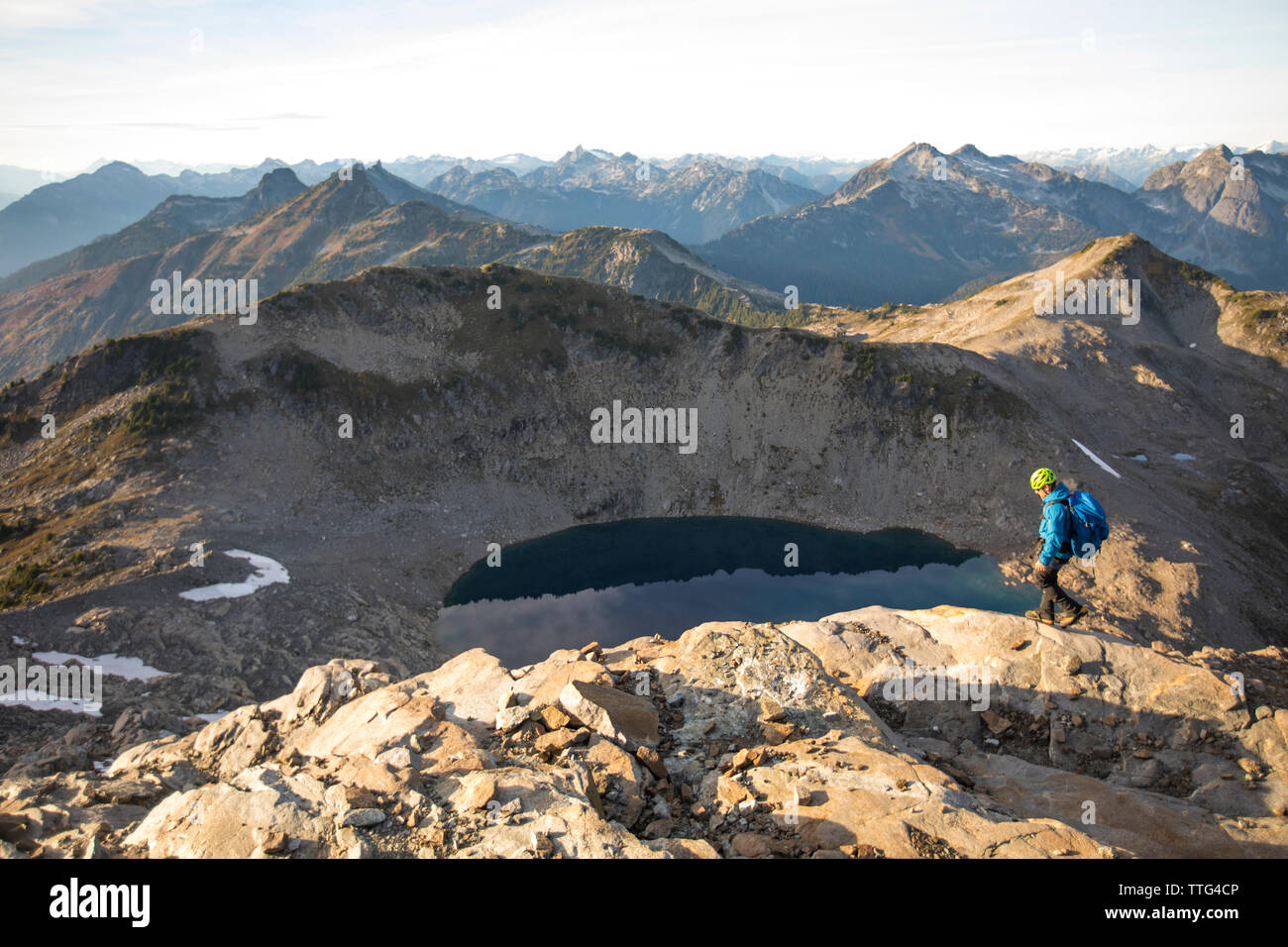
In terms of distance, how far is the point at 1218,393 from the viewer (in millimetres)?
94938

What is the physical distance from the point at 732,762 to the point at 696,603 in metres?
48.7

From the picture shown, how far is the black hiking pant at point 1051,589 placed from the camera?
1966 cm

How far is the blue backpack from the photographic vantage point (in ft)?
59.2

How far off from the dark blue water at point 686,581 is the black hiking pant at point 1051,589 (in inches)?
1494

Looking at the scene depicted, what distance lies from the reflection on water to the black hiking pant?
36544 millimetres

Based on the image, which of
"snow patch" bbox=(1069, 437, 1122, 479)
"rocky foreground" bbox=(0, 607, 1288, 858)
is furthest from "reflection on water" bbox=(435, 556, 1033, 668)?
"rocky foreground" bbox=(0, 607, 1288, 858)

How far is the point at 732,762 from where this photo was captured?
16250 mm

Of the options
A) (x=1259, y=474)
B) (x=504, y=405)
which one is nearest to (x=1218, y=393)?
(x=1259, y=474)

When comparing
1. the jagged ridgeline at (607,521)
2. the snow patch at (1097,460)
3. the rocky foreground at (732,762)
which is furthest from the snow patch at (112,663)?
the snow patch at (1097,460)

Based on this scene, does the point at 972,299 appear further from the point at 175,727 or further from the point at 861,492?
the point at 175,727

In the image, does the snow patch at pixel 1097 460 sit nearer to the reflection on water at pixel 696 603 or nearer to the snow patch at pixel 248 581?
the reflection on water at pixel 696 603

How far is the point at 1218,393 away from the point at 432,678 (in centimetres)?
11763

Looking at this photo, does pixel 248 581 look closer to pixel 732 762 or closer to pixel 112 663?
pixel 112 663

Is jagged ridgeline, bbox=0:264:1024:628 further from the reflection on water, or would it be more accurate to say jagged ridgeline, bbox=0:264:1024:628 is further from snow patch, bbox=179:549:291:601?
the reflection on water
